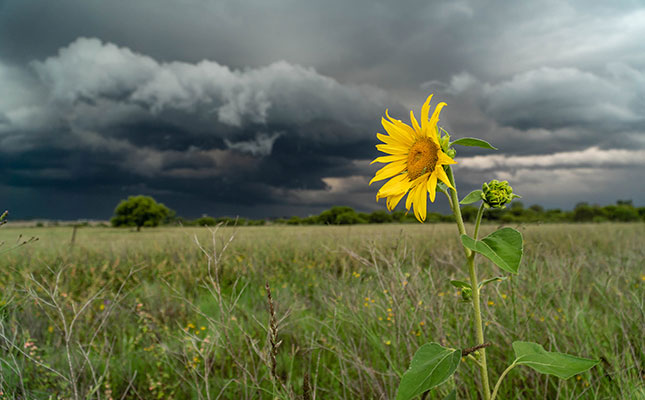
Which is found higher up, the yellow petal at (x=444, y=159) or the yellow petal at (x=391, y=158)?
the yellow petal at (x=391, y=158)

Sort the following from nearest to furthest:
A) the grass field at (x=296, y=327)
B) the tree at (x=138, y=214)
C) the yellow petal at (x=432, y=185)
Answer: the yellow petal at (x=432, y=185) → the grass field at (x=296, y=327) → the tree at (x=138, y=214)

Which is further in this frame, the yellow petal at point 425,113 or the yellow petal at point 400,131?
the yellow petal at point 400,131

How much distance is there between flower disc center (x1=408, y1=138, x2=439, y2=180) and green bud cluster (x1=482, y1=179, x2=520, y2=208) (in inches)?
6.6

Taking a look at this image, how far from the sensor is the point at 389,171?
1240 mm

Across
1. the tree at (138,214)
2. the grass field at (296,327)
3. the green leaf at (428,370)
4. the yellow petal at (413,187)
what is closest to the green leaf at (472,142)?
the yellow petal at (413,187)

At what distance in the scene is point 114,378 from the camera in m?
3.01

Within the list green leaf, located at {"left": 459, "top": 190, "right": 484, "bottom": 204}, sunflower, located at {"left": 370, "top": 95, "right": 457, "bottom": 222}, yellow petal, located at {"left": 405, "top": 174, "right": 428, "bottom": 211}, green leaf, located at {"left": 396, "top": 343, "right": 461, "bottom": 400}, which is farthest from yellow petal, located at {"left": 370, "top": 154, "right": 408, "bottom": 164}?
green leaf, located at {"left": 396, "top": 343, "right": 461, "bottom": 400}

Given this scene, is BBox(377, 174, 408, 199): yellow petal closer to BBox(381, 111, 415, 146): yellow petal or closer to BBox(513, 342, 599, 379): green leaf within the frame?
BBox(381, 111, 415, 146): yellow petal

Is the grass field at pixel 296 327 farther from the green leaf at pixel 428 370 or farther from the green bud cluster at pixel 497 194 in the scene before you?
the green bud cluster at pixel 497 194

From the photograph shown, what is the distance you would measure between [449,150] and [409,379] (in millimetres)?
640

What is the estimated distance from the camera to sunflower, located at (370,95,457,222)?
1.09 meters

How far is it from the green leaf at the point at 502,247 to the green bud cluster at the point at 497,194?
0.08m

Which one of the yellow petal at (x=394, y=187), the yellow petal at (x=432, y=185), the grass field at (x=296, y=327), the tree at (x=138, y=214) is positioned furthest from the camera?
the tree at (x=138, y=214)

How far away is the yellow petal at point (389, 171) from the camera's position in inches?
48.4
